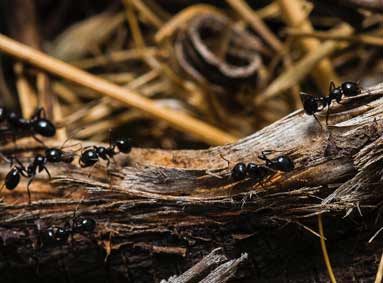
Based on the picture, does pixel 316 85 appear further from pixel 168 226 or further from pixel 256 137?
pixel 168 226

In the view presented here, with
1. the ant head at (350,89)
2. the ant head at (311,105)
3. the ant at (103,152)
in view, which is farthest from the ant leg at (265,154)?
the ant at (103,152)

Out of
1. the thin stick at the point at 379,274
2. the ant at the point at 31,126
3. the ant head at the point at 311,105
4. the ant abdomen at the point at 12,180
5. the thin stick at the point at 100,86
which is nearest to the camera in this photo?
the thin stick at the point at 379,274

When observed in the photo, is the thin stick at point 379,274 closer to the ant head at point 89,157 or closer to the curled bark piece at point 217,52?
the ant head at point 89,157

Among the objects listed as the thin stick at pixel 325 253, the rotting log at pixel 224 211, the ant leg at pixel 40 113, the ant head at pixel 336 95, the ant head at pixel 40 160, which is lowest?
the thin stick at pixel 325 253

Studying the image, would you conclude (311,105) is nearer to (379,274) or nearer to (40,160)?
(379,274)

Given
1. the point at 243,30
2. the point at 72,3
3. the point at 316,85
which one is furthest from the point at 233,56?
the point at 72,3

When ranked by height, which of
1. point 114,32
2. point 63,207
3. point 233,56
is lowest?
point 63,207

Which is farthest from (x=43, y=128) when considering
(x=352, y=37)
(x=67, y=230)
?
(x=352, y=37)
